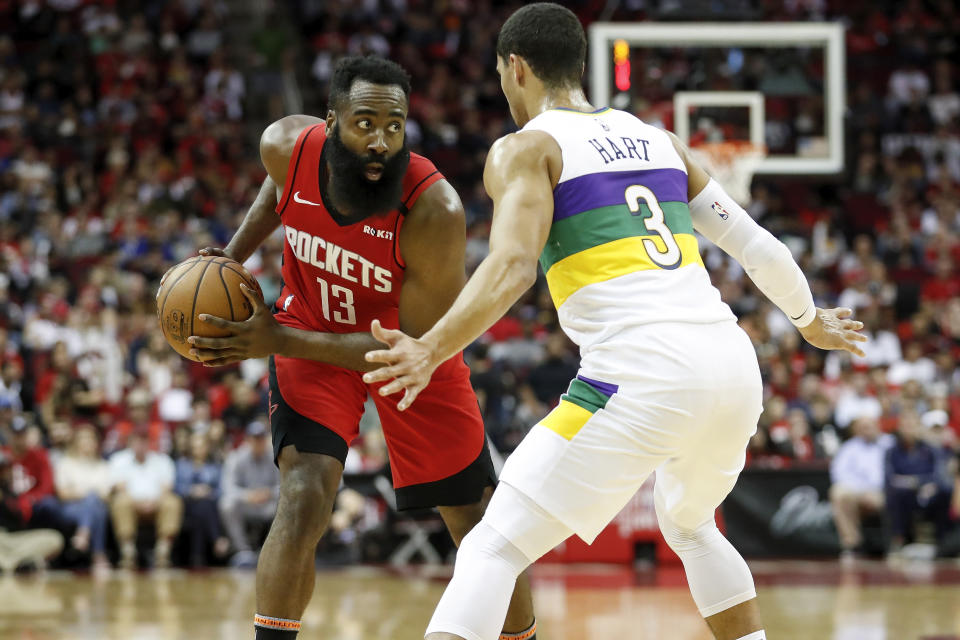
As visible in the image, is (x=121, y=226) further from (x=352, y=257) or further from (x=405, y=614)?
(x=352, y=257)

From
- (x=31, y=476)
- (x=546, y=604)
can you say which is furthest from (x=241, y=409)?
(x=546, y=604)

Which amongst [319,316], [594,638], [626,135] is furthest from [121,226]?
[626,135]

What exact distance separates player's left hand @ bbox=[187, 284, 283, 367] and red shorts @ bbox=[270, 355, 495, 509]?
27 cm

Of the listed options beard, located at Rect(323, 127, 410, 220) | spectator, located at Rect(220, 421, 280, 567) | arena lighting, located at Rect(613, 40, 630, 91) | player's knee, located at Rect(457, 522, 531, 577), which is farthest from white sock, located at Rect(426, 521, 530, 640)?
arena lighting, located at Rect(613, 40, 630, 91)

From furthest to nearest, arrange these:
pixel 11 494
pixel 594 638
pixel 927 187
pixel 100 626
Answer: pixel 927 187 < pixel 11 494 < pixel 100 626 < pixel 594 638

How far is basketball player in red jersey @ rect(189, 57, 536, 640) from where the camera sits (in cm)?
395

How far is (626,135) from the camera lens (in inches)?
140

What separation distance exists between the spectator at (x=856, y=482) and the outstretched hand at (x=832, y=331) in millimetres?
7007

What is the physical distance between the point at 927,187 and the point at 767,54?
6.03 metres

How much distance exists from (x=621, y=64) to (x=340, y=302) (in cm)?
697

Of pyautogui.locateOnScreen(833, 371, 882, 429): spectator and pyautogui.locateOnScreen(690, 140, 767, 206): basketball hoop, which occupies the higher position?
pyautogui.locateOnScreen(690, 140, 767, 206): basketball hoop

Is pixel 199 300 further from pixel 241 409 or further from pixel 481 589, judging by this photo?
pixel 241 409

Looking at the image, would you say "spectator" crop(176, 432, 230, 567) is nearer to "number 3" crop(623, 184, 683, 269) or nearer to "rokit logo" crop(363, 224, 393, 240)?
"rokit logo" crop(363, 224, 393, 240)

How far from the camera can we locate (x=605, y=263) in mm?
3408
